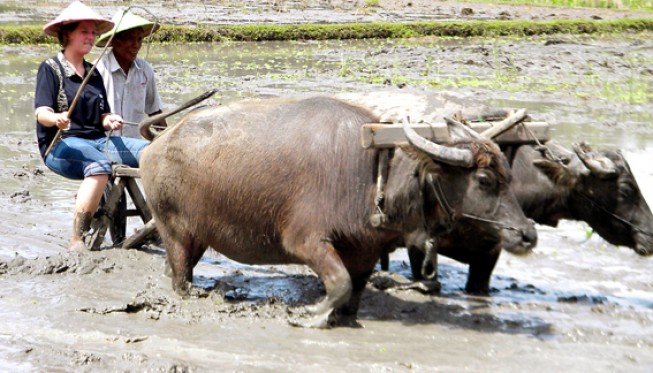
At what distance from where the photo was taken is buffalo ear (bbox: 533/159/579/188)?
546cm

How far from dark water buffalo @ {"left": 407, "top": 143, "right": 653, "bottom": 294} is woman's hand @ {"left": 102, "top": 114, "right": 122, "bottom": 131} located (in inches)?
75.9

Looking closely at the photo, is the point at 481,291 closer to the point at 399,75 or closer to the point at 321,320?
the point at 321,320

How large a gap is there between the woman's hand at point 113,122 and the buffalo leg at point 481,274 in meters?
2.28

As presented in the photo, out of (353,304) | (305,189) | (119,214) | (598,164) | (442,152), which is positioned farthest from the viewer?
(119,214)

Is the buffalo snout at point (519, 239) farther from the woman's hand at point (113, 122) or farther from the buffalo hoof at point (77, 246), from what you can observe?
the buffalo hoof at point (77, 246)

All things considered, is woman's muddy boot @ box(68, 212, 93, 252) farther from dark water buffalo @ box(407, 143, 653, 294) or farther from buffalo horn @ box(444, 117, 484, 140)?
buffalo horn @ box(444, 117, 484, 140)

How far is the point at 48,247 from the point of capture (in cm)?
621

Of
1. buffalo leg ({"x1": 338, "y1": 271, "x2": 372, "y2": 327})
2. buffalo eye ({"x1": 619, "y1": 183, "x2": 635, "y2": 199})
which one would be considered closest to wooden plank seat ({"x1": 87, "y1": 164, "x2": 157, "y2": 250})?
buffalo leg ({"x1": 338, "y1": 271, "x2": 372, "y2": 327})

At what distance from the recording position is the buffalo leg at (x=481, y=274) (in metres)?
5.57

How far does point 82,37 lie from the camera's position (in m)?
5.86

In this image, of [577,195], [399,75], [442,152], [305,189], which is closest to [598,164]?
[577,195]

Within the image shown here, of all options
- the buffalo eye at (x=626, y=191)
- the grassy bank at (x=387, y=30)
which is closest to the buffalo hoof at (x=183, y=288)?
the buffalo eye at (x=626, y=191)

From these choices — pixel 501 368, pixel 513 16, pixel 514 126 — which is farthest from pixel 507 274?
pixel 513 16

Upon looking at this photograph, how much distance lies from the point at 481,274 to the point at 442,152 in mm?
1377
